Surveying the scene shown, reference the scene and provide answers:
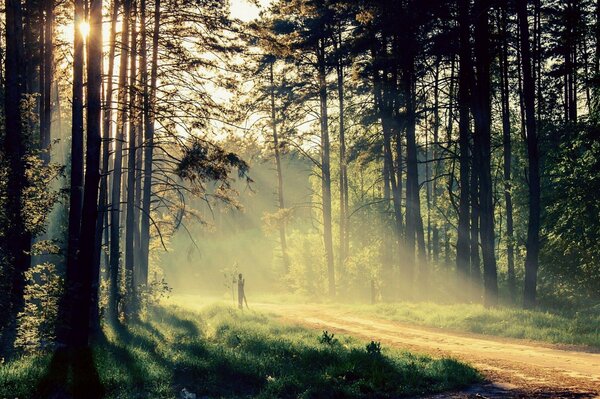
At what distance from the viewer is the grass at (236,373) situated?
954 centimetres

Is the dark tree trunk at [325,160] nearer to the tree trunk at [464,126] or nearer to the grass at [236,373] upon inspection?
the tree trunk at [464,126]

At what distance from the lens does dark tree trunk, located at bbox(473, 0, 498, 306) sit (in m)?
22.1

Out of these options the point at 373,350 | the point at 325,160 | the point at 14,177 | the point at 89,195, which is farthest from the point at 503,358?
the point at 325,160

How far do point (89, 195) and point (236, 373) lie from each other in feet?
15.6

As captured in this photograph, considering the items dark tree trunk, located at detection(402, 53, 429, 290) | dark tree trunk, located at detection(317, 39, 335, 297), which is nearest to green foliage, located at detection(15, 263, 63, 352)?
dark tree trunk, located at detection(402, 53, 429, 290)

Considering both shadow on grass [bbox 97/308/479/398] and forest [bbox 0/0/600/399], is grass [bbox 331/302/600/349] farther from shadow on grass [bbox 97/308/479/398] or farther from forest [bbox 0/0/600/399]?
shadow on grass [bbox 97/308/479/398]

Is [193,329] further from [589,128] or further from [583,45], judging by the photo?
[583,45]

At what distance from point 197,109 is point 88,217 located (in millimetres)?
4546

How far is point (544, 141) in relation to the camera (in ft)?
94.0

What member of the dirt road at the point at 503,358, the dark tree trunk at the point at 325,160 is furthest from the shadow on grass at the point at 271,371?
the dark tree trunk at the point at 325,160

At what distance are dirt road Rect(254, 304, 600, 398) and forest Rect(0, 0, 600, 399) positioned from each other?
4.1 inches

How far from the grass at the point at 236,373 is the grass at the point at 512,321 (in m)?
5.13

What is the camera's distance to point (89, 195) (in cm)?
1224

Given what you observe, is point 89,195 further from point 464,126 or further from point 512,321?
point 464,126
